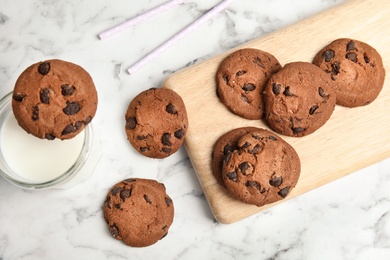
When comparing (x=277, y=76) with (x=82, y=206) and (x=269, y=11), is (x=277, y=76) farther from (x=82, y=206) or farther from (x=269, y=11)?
(x=82, y=206)

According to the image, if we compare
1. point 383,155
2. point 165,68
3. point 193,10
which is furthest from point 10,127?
point 383,155

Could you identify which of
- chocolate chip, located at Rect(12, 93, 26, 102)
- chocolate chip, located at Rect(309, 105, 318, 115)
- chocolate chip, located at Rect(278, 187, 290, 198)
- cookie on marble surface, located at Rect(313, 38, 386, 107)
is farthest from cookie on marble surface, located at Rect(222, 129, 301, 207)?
chocolate chip, located at Rect(12, 93, 26, 102)

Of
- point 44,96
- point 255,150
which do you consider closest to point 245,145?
point 255,150

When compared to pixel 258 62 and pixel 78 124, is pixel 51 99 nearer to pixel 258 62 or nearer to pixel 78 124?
pixel 78 124

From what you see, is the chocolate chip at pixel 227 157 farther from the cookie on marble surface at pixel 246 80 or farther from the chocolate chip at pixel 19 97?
the chocolate chip at pixel 19 97

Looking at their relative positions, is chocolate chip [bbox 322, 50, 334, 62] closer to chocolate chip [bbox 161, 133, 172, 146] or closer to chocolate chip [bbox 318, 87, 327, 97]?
chocolate chip [bbox 318, 87, 327, 97]

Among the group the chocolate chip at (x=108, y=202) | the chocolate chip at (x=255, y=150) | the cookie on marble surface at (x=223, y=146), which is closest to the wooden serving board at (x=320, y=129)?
the cookie on marble surface at (x=223, y=146)
